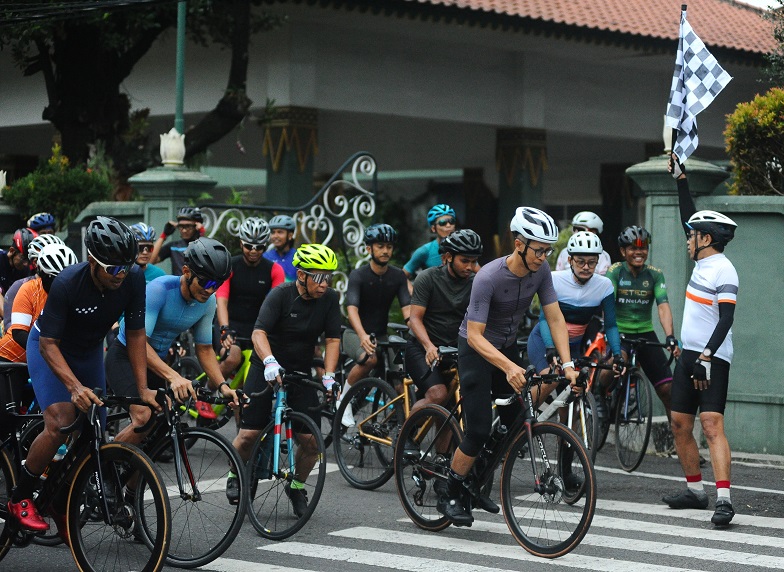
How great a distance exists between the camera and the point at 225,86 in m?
23.0

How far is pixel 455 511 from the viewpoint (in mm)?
8602

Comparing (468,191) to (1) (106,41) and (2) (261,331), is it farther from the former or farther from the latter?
(2) (261,331)

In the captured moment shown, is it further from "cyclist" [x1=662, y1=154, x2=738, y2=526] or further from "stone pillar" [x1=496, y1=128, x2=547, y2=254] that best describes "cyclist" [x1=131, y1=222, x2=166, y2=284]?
"stone pillar" [x1=496, y1=128, x2=547, y2=254]

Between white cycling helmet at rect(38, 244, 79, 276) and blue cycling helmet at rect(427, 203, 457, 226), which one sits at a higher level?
blue cycling helmet at rect(427, 203, 457, 226)

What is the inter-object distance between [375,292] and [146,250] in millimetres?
2445

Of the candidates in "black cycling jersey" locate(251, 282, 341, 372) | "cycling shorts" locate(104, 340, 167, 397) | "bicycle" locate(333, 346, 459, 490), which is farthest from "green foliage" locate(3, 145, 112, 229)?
"cycling shorts" locate(104, 340, 167, 397)

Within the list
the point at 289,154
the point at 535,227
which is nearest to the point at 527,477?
the point at 535,227

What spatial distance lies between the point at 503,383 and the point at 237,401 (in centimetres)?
195

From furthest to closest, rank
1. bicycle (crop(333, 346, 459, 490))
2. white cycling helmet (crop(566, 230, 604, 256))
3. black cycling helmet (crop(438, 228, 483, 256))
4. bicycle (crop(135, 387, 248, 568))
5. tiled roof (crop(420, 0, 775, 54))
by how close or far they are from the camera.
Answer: tiled roof (crop(420, 0, 775, 54))
white cycling helmet (crop(566, 230, 604, 256))
bicycle (crop(333, 346, 459, 490))
black cycling helmet (crop(438, 228, 483, 256))
bicycle (crop(135, 387, 248, 568))

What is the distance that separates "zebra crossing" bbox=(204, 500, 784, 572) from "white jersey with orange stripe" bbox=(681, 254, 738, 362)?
47.8 inches

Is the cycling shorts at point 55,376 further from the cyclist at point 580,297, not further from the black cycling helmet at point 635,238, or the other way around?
the black cycling helmet at point 635,238

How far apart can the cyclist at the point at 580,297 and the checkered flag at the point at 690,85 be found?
1333mm

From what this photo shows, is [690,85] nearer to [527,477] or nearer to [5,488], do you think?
[527,477]

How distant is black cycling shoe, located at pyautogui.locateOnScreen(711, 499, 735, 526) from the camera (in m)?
8.91
